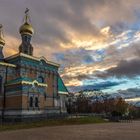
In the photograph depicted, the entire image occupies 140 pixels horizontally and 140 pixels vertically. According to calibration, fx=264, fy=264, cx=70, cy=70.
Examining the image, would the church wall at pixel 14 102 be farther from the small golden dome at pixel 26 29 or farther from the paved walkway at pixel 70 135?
the small golden dome at pixel 26 29

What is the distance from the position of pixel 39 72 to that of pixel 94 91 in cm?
6215

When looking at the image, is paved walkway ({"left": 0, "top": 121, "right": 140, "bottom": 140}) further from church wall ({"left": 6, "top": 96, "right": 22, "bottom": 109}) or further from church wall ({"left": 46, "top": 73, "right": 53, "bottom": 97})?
church wall ({"left": 46, "top": 73, "right": 53, "bottom": 97})

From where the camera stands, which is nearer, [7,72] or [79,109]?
[7,72]

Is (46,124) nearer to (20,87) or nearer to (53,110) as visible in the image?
(20,87)

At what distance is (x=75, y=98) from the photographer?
327ft

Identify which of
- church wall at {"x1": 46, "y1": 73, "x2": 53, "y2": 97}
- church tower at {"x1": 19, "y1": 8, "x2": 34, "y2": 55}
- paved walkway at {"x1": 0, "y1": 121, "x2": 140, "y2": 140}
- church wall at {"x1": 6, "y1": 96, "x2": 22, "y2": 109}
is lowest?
paved walkway at {"x1": 0, "y1": 121, "x2": 140, "y2": 140}

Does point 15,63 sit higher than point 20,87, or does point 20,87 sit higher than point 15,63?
point 15,63

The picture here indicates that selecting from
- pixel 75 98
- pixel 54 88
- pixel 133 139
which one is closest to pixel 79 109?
pixel 75 98

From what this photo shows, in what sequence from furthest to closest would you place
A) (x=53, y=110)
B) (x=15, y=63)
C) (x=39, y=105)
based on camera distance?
1. (x=53, y=110)
2. (x=15, y=63)
3. (x=39, y=105)

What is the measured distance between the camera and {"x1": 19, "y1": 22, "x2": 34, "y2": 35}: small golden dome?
53.2 metres

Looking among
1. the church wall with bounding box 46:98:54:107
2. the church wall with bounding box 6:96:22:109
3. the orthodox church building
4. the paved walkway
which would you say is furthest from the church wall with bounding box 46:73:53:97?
the paved walkway

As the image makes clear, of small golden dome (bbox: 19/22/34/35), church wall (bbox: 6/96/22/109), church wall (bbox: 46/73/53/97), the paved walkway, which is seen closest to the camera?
the paved walkway

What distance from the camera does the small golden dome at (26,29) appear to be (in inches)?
2094

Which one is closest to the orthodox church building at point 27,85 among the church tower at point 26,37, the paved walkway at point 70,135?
the church tower at point 26,37
